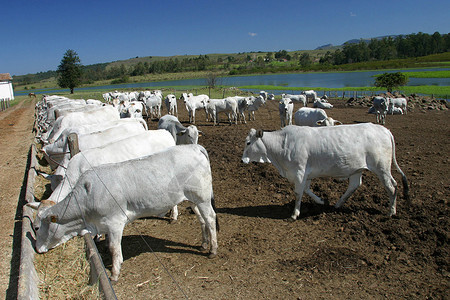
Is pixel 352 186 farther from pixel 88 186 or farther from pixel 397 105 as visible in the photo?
pixel 397 105

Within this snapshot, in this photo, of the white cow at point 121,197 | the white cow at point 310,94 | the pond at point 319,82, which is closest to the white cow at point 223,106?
the white cow at point 121,197

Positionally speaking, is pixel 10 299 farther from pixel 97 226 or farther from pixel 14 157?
pixel 14 157

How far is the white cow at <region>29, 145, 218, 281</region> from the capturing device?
4871 millimetres

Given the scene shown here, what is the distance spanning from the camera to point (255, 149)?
744 centimetres

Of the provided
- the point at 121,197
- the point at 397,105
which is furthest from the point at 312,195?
the point at 397,105

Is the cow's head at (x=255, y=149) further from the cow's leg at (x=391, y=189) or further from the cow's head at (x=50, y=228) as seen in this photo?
the cow's head at (x=50, y=228)

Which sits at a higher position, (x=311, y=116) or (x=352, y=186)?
(x=311, y=116)


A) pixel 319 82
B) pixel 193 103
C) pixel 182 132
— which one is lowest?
pixel 182 132

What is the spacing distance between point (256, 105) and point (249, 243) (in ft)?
56.0

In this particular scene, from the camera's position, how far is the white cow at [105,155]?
18.8 feet

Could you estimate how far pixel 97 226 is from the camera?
499 cm

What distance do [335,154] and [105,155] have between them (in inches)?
189

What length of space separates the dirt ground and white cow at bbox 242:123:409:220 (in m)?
0.60

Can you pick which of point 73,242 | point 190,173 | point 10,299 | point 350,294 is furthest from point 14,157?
point 350,294
